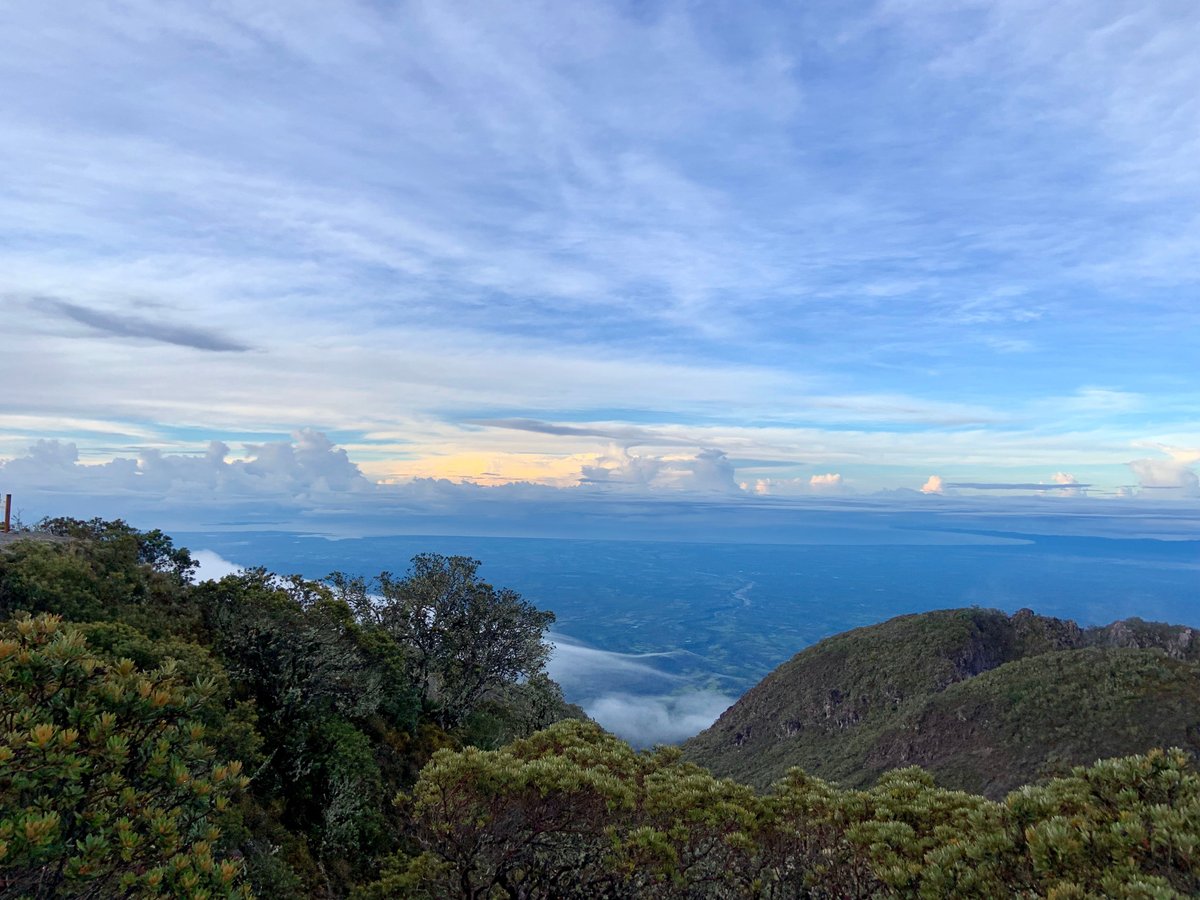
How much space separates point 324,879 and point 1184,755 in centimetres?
2167

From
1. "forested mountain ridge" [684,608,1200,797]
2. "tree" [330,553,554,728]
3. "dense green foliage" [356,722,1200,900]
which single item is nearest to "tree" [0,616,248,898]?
"dense green foliage" [356,722,1200,900]

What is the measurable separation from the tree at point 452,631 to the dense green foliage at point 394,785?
0.13 m

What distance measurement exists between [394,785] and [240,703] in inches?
388

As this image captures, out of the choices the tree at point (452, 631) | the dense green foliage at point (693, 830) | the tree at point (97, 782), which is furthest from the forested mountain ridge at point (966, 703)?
the tree at point (97, 782)

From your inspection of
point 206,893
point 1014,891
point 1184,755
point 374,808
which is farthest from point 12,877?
point 374,808

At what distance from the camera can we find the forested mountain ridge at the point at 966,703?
72875 mm

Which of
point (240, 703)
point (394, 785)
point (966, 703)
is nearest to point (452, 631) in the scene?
point (394, 785)

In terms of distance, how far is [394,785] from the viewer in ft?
88.9

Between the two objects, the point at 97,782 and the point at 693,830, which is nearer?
the point at 97,782

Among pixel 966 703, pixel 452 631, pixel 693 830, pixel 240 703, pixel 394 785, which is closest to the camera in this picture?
pixel 693 830

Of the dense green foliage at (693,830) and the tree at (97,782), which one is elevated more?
the tree at (97,782)

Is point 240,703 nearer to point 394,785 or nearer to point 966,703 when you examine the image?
point 394,785

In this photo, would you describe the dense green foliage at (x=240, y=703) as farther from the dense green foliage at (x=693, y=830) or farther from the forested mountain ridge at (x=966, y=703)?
the forested mountain ridge at (x=966, y=703)

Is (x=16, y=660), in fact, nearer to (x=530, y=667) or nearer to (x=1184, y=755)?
(x=1184, y=755)
